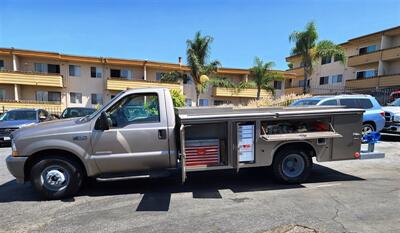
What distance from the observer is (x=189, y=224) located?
396 centimetres

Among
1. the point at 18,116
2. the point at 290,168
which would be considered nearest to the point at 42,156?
the point at 290,168

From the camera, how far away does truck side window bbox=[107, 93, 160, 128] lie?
5.21 metres

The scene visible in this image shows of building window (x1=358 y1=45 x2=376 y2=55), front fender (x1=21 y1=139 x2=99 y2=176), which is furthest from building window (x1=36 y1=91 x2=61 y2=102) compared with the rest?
building window (x1=358 y1=45 x2=376 y2=55)

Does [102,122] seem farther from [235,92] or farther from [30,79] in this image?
[235,92]

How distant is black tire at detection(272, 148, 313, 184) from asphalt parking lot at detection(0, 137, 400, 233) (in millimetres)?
183

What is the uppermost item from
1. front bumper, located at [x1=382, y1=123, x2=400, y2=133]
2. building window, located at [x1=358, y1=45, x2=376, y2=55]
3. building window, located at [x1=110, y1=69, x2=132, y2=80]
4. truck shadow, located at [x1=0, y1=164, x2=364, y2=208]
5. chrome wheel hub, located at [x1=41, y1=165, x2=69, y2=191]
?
building window, located at [x1=358, y1=45, x2=376, y2=55]

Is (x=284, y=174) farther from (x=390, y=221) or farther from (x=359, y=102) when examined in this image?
(x=359, y=102)

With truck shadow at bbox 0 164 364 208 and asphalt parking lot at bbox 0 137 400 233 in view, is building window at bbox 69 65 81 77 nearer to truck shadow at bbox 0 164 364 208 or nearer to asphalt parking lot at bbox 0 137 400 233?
asphalt parking lot at bbox 0 137 400 233

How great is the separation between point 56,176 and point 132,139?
64.6 inches

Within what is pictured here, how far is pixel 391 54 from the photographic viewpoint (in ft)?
87.2

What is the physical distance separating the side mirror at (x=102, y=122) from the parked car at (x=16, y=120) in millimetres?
8773

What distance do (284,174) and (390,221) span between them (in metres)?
2.11

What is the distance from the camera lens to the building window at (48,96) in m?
27.6

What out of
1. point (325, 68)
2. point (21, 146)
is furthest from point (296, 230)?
point (325, 68)
